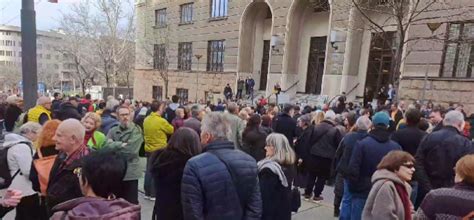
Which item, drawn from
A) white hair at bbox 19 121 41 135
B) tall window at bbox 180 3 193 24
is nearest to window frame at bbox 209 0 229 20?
tall window at bbox 180 3 193 24

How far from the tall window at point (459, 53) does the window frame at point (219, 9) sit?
646 inches

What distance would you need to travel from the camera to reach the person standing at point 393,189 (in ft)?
9.62

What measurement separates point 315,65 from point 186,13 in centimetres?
1385

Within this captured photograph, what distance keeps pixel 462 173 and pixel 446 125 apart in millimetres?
1979

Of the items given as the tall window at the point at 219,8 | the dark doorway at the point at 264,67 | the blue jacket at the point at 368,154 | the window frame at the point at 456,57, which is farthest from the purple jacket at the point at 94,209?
the tall window at the point at 219,8

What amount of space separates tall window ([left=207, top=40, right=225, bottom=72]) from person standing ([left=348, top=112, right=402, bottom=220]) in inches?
935

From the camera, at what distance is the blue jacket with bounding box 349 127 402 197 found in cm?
394

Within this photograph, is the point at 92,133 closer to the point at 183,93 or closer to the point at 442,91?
the point at 442,91

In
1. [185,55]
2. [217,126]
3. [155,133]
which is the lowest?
[155,133]

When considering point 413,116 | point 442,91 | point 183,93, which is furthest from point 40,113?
point 183,93

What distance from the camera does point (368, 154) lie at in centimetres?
397

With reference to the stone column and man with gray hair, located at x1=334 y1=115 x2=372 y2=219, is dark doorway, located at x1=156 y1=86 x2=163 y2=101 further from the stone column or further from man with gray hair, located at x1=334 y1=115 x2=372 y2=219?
man with gray hair, located at x1=334 y1=115 x2=372 y2=219

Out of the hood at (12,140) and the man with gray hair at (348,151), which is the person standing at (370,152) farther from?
the hood at (12,140)

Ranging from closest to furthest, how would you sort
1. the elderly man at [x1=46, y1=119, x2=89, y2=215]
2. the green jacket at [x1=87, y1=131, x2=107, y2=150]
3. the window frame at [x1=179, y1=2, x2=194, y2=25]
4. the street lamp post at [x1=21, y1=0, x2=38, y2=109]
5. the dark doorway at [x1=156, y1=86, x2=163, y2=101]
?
the elderly man at [x1=46, y1=119, x2=89, y2=215] < the green jacket at [x1=87, y1=131, x2=107, y2=150] < the street lamp post at [x1=21, y1=0, x2=38, y2=109] < the window frame at [x1=179, y1=2, x2=194, y2=25] < the dark doorway at [x1=156, y1=86, x2=163, y2=101]
